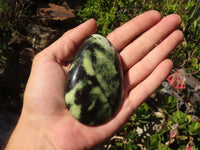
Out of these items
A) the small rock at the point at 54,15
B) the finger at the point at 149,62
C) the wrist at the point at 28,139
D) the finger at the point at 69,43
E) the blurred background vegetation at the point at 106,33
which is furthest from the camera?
the small rock at the point at 54,15

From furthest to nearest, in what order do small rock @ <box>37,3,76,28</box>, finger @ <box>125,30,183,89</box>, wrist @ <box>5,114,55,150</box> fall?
1. small rock @ <box>37,3,76,28</box>
2. finger @ <box>125,30,183,89</box>
3. wrist @ <box>5,114,55,150</box>

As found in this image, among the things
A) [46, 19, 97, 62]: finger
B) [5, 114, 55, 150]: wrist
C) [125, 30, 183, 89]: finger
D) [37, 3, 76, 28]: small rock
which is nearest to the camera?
[5, 114, 55, 150]: wrist

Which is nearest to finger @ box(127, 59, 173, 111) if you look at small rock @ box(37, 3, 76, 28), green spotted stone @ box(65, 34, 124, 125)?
green spotted stone @ box(65, 34, 124, 125)

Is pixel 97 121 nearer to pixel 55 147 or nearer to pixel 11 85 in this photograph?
pixel 55 147

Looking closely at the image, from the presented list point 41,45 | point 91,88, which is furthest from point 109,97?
point 41,45

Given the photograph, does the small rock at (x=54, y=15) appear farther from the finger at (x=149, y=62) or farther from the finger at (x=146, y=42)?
the finger at (x=149, y=62)

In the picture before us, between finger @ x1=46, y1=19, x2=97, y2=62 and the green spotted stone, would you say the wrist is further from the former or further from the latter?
finger @ x1=46, y1=19, x2=97, y2=62

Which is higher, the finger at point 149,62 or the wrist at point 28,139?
the finger at point 149,62

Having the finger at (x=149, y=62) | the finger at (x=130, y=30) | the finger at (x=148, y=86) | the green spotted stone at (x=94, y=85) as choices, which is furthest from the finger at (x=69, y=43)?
the finger at (x=148, y=86)
